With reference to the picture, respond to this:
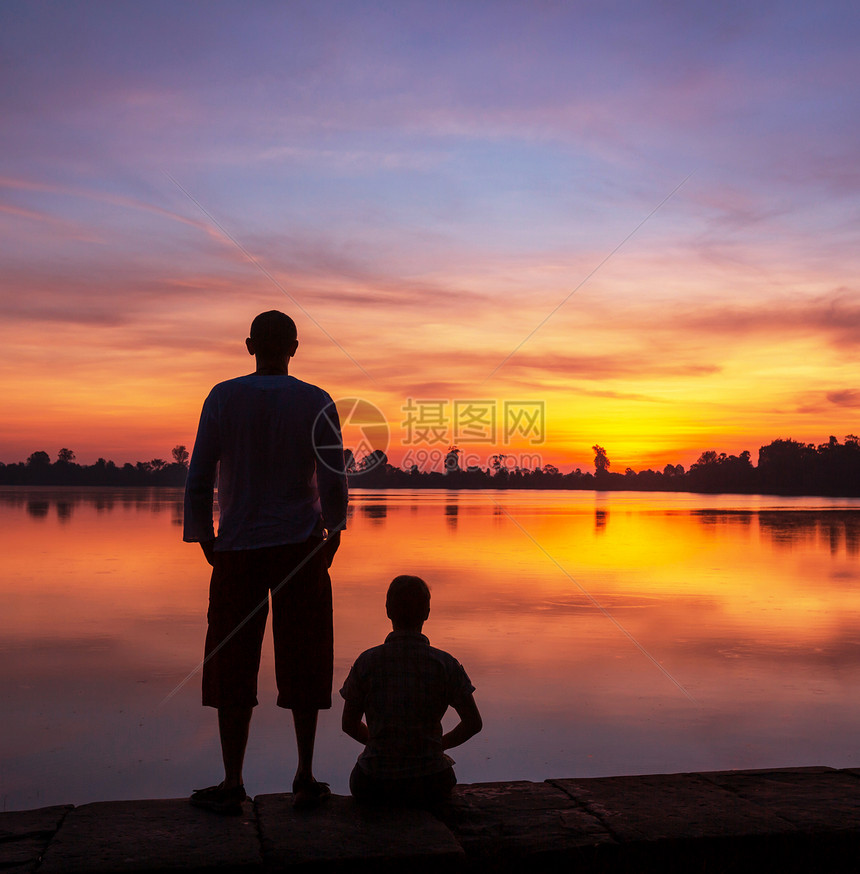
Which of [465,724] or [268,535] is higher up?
[268,535]

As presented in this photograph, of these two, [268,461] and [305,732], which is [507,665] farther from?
[268,461]

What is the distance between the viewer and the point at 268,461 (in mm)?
2959

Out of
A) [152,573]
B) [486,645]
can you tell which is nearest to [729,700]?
[486,645]

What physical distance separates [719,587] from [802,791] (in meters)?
8.03

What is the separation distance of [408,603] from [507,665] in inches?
157

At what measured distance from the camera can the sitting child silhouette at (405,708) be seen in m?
2.71

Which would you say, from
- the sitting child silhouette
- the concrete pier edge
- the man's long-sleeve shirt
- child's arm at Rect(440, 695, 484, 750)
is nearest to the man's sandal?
the concrete pier edge

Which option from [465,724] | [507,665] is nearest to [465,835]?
[465,724]

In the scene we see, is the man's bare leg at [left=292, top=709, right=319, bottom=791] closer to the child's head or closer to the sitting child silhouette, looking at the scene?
the sitting child silhouette

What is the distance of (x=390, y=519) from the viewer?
960 inches

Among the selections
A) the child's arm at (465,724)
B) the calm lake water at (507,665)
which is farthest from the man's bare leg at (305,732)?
the calm lake water at (507,665)

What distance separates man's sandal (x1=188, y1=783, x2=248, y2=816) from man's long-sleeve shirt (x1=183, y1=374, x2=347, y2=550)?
0.77m

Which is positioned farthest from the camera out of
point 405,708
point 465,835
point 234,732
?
point 234,732

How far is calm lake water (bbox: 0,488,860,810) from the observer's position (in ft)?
14.9
